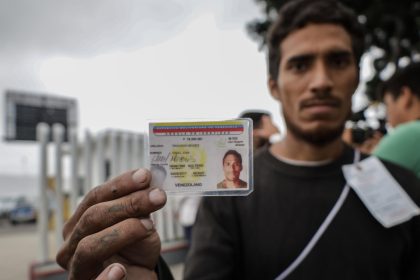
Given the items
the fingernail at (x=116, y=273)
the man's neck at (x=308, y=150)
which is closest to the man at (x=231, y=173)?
the fingernail at (x=116, y=273)

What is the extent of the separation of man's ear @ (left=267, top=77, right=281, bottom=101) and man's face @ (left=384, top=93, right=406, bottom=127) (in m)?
1.35

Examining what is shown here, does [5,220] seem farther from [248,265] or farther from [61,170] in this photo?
[248,265]

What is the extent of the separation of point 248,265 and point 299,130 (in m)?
0.50

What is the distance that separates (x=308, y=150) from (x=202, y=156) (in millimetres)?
646

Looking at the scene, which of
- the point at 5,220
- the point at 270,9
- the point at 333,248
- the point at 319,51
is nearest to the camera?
the point at 333,248

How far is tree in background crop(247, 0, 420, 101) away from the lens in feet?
26.4

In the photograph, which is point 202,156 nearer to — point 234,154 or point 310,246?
point 234,154

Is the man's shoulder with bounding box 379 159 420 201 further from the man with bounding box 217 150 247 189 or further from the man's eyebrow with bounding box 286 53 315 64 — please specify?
the man with bounding box 217 150 247 189

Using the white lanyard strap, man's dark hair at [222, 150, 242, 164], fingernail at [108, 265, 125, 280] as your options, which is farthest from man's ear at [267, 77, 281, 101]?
fingernail at [108, 265, 125, 280]

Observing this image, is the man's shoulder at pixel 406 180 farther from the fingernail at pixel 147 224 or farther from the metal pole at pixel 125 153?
the metal pole at pixel 125 153

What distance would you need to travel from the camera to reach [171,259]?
4.86 meters

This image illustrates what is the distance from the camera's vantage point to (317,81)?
3.87ft

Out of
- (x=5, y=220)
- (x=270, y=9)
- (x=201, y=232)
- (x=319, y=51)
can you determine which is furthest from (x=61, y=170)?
(x=5, y=220)

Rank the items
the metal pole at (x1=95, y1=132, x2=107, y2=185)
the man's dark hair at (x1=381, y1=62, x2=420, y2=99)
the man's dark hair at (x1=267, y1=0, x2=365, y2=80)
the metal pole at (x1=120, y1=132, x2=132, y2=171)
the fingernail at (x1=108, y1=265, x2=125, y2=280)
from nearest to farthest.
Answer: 1. the fingernail at (x1=108, y1=265, x2=125, y2=280)
2. the man's dark hair at (x1=267, y1=0, x2=365, y2=80)
3. the man's dark hair at (x1=381, y1=62, x2=420, y2=99)
4. the metal pole at (x1=95, y1=132, x2=107, y2=185)
5. the metal pole at (x1=120, y1=132, x2=132, y2=171)
